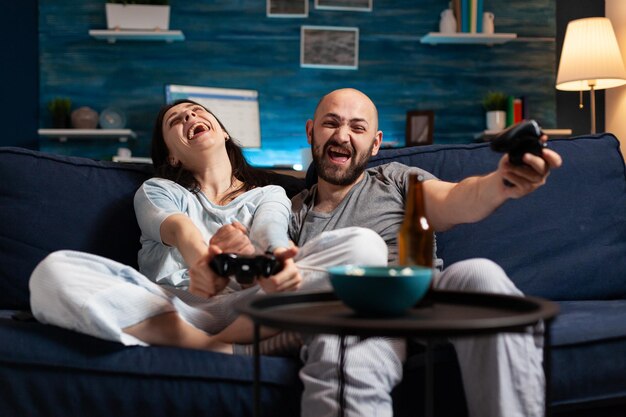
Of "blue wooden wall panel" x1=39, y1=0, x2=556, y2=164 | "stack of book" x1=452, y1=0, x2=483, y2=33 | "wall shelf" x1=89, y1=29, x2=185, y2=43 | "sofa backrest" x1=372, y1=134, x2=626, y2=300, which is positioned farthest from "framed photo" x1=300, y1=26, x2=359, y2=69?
"sofa backrest" x1=372, y1=134, x2=626, y2=300

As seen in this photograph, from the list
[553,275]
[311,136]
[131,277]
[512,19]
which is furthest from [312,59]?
[131,277]

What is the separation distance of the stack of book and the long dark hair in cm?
276

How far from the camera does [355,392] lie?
1374mm

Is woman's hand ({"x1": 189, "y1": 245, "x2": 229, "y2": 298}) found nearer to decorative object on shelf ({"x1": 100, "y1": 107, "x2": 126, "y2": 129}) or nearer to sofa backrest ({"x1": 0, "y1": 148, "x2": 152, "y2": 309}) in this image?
sofa backrest ({"x1": 0, "y1": 148, "x2": 152, "y2": 309})

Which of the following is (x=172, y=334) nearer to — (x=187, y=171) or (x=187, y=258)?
(x=187, y=258)

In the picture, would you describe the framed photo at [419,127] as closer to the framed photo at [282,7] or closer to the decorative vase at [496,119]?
the decorative vase at [496,119]

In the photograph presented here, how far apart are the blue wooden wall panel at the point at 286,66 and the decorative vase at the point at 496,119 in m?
0.16

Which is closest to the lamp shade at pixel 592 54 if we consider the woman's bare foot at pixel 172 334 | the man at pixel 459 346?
the man at pixel 459 346

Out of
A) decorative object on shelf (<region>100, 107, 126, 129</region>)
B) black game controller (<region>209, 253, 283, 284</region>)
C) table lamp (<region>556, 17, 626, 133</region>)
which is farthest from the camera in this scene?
decorative object on shelf (<region>100, 107, 126, 129</region>)

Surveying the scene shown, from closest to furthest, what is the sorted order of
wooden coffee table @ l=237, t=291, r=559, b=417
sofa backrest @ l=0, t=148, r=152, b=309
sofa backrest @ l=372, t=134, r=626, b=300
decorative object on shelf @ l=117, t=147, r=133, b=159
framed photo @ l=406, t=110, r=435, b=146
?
wooden coffee table @ l=237, t=291, r=559, b=417
sofa backrest @ l=0, t=148, r=152, b=309
sofa backrest @ l=372, t=134, r=626, b=300
decorative object on shelf @ l=117, t=147, r=133, b=159
framed photo @ l=406, t=110, r=435, b=146

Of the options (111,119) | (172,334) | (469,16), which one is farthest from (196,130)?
(469,16)

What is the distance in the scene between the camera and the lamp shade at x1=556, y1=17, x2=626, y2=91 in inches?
157

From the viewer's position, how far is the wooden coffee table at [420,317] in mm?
937

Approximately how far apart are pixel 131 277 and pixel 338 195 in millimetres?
685
